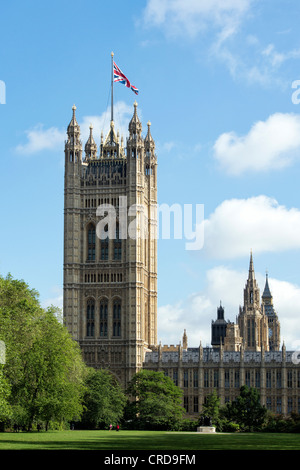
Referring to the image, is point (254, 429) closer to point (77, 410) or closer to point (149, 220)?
point (77, 410)

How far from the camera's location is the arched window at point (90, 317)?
395ft

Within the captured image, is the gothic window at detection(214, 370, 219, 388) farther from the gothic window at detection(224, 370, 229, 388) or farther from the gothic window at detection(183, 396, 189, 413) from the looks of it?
the gothic window at detection(183, 396, 189, 413)

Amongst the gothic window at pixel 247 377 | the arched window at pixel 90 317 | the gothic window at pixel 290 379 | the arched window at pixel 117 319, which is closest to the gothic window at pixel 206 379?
the gothic window at pixel 247 377

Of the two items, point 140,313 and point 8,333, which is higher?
point 140,313

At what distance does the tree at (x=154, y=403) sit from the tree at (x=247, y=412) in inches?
244

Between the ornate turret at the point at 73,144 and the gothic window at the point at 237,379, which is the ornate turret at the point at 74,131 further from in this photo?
the gothic window at the point at 237,379

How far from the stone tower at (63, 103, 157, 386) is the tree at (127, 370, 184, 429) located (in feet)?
46.9

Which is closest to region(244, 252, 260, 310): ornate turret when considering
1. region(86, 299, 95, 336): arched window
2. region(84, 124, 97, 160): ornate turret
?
region(84, 124, 97, 160): ornate turret

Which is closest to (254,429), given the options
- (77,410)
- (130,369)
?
(77,410)

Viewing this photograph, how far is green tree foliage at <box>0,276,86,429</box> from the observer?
6488 centimetres

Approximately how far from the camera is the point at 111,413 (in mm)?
93750

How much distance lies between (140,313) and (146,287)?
6923mm
